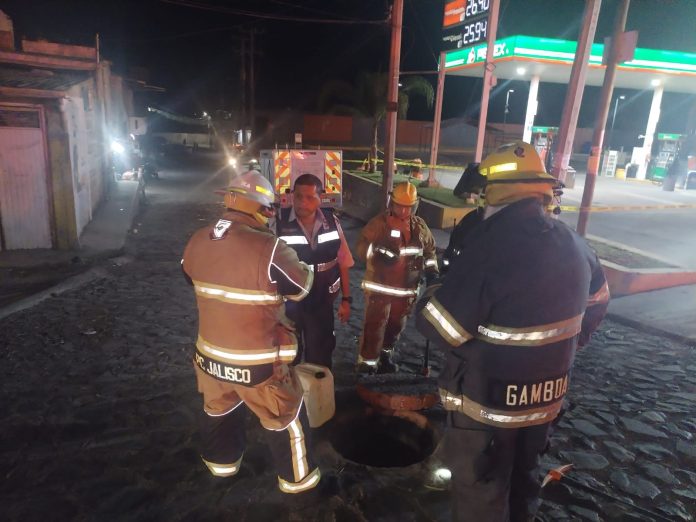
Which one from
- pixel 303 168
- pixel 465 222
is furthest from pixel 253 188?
pixel 303 168

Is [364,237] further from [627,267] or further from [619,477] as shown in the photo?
[627,267]

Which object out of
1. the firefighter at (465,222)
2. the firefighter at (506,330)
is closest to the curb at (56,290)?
the firefighter at (465,222)

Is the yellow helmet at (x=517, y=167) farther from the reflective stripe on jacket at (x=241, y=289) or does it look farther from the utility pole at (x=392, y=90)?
the utility pole at (x=392, y=90)

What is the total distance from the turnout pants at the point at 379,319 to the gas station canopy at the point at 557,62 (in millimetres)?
12977

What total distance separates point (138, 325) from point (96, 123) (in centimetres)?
994

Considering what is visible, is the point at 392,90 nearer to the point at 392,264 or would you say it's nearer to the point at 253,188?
the point at 392,264

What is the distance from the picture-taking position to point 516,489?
2504 millimetres

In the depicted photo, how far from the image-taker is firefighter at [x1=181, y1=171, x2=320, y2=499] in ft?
9.01

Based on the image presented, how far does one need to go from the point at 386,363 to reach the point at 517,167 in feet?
10.2

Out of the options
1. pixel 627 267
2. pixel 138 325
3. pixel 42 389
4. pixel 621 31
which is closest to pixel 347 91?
pixel 621 31

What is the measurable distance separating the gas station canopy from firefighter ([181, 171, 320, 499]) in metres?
14.6

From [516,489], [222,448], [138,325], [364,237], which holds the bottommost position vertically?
[138,325]

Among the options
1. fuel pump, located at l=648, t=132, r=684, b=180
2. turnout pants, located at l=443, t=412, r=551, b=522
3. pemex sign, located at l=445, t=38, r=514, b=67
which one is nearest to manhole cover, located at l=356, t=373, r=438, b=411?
turnout pants, located at l=443, t=412, r=551, b=522

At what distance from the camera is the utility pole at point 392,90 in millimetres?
10672
